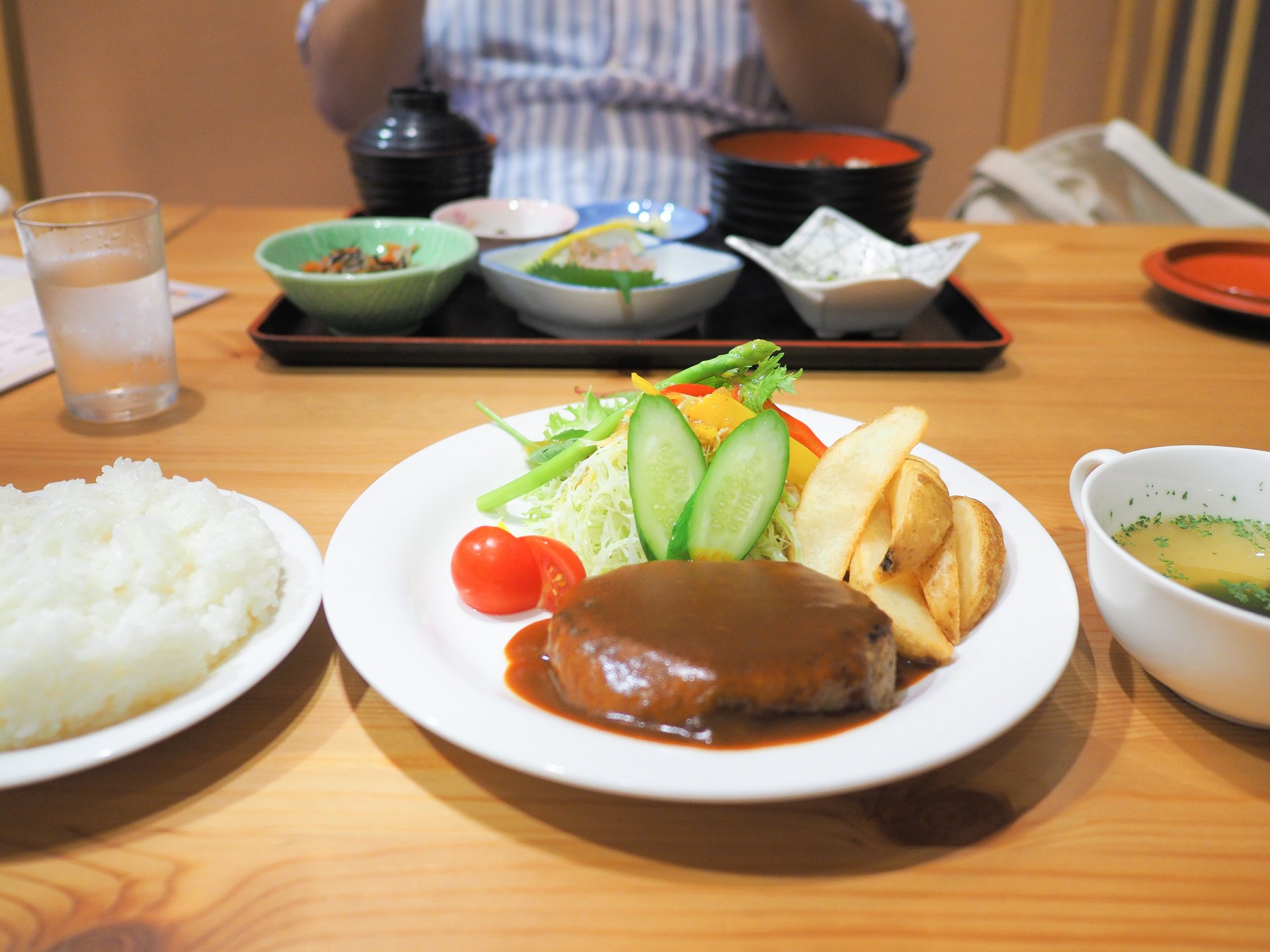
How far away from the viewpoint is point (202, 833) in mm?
908

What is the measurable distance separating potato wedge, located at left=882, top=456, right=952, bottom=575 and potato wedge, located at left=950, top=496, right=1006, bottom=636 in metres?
0.03

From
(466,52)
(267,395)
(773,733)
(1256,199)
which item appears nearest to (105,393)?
(267,395)

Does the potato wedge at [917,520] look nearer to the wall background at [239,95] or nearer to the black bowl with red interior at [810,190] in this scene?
the black bowl with red interior at [810,190]

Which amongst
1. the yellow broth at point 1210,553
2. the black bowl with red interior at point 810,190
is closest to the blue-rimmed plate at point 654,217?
the black bowl with red interior at point 810,190

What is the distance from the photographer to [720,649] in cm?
96

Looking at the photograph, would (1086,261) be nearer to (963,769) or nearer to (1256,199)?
(963,769)

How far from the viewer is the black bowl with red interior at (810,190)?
2.51 m

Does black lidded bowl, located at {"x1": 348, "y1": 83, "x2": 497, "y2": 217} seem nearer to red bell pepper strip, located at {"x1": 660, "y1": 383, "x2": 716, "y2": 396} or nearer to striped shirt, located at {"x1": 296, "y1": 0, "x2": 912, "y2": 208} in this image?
striped shirt, located at {"x1": 296, "y1": 0, "x2": 912, "y2": 208}

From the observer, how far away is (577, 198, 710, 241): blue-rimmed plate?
2.62 meters

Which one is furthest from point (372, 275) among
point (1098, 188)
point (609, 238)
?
point (1098, 188)

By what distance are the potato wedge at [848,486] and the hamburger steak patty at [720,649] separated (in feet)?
0.45

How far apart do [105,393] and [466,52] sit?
257cm

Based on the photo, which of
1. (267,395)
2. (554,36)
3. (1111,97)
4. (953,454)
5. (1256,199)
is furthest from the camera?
(1256,199)

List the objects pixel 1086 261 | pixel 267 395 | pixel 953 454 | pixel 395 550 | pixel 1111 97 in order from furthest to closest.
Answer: pixel 1111 97
pixel 1086 261
pixel 267 395
pixel 953 454
pixel 395 550
